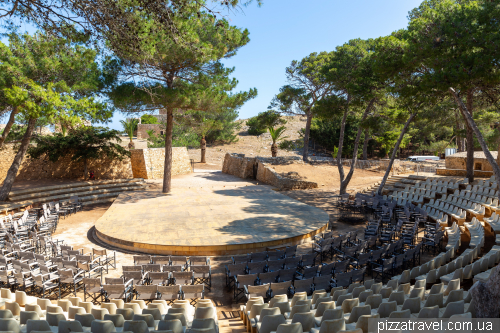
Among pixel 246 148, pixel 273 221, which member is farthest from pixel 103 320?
pixel 246 148

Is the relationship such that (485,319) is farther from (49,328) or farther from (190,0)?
(190,0)

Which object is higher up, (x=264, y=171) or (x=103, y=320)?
(x=264, y=171)

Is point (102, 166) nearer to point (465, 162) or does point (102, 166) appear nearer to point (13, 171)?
point (13, 171)

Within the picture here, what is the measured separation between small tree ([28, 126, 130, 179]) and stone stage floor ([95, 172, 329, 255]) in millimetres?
4741

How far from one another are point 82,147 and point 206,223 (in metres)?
12.5

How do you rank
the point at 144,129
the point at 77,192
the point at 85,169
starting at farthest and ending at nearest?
the point at 144,129, the point at 85,169, the point at 77,192

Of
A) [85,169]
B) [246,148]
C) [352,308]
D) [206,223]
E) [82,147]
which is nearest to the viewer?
[352,308]

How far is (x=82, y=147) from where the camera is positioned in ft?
61.9

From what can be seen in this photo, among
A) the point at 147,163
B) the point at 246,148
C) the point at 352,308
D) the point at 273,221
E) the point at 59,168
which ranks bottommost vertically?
the point at 273,221

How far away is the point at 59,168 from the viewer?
19.1 metres

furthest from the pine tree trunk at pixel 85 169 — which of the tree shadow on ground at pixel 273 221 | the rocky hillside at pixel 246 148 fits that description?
the rocky hillside at pixel 246 148

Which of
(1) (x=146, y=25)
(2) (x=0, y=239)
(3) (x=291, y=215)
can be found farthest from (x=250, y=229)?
(2) (x=0, y=239)

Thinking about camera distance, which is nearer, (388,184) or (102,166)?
(388,184)

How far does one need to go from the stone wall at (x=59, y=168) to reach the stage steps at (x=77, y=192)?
178cm
